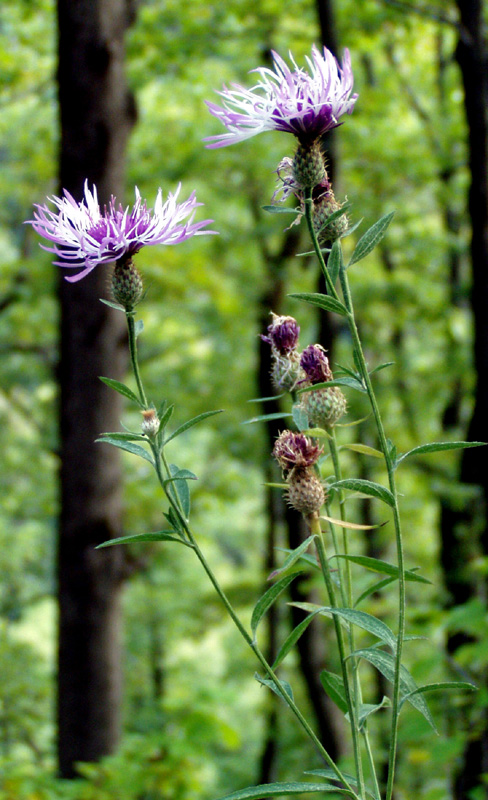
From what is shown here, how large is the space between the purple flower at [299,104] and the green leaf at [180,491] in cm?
38

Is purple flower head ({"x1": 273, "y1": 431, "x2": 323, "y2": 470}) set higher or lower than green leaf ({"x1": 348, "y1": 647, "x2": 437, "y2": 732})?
higher

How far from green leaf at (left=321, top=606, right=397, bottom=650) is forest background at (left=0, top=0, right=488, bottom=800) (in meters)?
1.70

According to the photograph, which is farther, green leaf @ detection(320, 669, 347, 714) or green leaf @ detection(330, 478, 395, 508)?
green leaf @ detection(320, 669, 347, 714)

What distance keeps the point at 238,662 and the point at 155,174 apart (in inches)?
369

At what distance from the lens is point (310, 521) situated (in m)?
0.97

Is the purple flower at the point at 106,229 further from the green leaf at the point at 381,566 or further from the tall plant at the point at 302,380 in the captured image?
the green leaf at the point at 381,566

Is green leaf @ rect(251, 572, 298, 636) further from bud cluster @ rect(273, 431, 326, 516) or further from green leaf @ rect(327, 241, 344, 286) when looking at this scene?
green leaf @ rect(327, 241, 344, 286)

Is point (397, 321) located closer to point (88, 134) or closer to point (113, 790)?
point (88, 134)

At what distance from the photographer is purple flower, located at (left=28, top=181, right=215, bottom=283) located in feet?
2.80

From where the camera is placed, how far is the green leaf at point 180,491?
88 centimetres

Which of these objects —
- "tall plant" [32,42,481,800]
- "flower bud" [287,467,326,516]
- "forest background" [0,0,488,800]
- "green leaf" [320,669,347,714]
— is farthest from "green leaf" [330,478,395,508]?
"forest background" [0,0,488,800]

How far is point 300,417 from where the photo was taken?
98cm

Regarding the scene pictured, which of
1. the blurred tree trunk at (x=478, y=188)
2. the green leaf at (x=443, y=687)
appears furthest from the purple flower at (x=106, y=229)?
the blurred tree trunk at (x=478, y=188)

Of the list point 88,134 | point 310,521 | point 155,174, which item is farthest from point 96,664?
point 155,174
